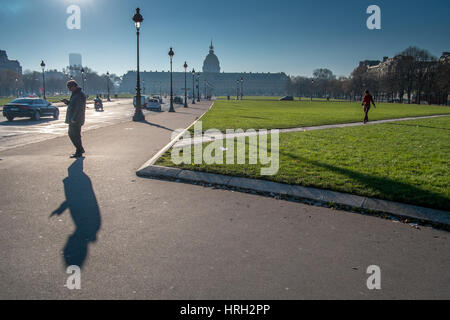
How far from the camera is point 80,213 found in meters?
4.89

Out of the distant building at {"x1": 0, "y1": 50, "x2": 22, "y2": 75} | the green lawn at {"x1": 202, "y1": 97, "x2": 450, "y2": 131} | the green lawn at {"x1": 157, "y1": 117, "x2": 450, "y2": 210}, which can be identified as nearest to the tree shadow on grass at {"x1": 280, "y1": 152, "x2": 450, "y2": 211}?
the green lawn at {"x1": 157, "y1": 117, "x2": 450, "y2": 210}

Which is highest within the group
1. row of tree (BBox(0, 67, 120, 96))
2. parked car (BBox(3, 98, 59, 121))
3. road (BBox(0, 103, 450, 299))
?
row of tree (BBox(0, 67, 120, 96))

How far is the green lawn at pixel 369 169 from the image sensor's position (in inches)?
228

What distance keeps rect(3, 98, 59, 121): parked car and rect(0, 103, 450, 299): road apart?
55.9 ft

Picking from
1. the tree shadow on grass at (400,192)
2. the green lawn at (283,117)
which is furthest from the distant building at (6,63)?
the tree shadow on grass at (400,192)

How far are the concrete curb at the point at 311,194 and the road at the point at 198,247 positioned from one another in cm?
29

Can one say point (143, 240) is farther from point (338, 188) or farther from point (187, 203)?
point (338, 188)

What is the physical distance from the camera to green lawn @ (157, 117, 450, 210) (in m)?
5.79

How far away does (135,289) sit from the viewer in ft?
9.80

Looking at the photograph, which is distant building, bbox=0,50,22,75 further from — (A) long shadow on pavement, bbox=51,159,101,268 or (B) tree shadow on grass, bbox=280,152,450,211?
(B) tree shadow on grass, bbox=280,152,450,211

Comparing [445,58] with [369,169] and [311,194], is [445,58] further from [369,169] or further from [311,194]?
[311,194]

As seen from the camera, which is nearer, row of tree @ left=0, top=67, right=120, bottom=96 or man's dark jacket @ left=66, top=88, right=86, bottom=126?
man's dark jacket @ left=66, top=88, right=86, bottom=126

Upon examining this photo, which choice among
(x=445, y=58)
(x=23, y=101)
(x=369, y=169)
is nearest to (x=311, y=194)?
(x=369, y=169)

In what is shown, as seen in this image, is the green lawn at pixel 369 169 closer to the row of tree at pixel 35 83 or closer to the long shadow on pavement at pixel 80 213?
the long shadow on pavement at pixel 80 213
